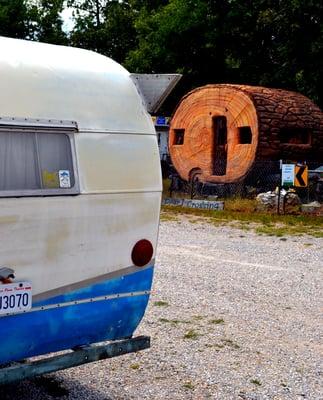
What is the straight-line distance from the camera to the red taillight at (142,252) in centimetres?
479

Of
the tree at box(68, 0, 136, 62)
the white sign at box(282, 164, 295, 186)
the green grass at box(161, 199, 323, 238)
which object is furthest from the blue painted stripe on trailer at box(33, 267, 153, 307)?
the tree at box(68, 0, 136, 62)

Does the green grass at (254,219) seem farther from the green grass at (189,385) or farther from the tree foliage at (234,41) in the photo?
the tree foliage at (234,41)

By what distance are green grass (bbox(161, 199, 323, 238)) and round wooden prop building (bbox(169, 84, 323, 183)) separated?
6.24 feet

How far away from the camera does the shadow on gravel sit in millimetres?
5125

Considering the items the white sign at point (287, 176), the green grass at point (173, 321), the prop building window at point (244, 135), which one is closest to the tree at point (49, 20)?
the prop building window at point (244, 135)

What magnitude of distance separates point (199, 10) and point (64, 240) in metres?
26.1

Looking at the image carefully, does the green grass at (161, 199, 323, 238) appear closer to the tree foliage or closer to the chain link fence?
the chain link fence

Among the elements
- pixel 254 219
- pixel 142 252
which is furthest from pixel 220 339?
pixel 254 219

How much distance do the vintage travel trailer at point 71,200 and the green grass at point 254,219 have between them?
30.5ft

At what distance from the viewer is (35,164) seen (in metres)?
4.30

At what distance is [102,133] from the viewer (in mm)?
4613

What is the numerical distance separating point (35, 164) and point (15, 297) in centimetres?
85

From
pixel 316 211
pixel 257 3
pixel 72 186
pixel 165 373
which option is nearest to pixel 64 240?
pixel 72 186

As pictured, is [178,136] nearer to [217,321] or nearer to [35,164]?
[217,321]
